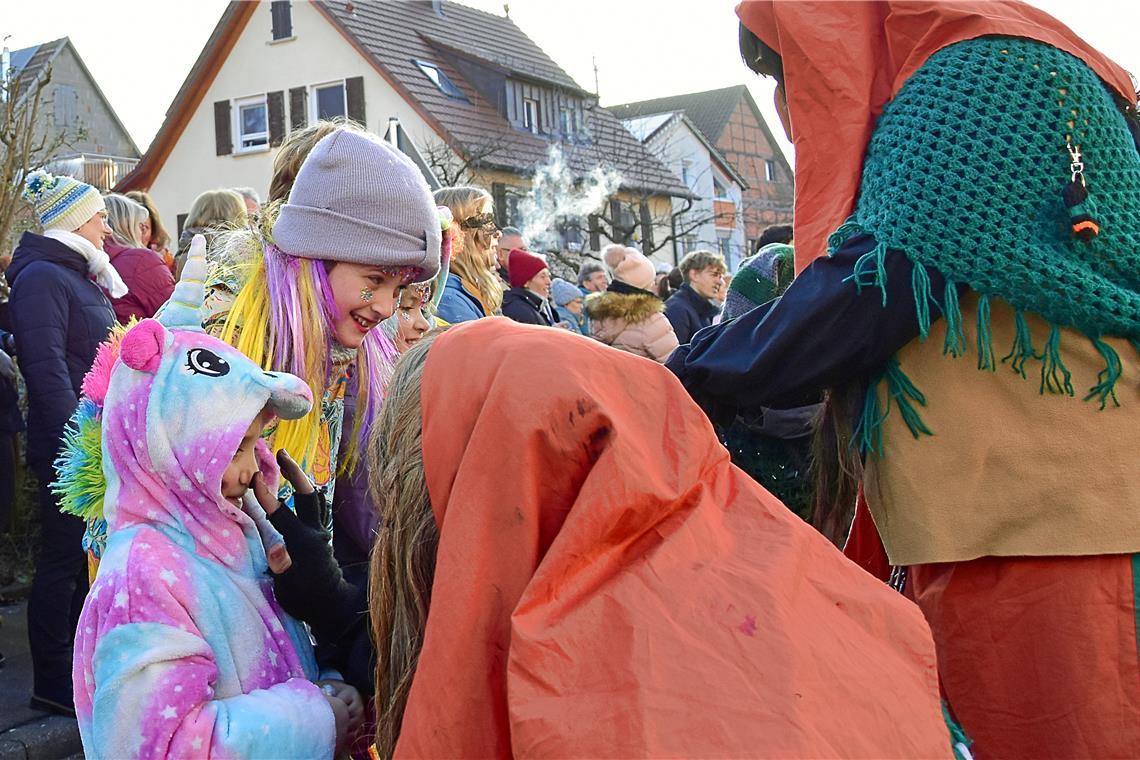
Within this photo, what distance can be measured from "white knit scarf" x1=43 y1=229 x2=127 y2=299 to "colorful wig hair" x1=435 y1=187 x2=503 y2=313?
1402 millimetres

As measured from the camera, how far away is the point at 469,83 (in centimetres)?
3116

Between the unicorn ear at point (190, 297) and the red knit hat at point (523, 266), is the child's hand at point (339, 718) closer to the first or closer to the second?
the unicorn ear at point (190, 297)

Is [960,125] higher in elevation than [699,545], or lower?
higher

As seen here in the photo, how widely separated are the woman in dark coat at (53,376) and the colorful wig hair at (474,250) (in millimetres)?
1455

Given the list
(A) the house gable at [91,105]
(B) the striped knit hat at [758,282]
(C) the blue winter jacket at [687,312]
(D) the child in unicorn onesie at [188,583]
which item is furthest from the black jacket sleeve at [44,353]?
(A) the house gable at [91,105]

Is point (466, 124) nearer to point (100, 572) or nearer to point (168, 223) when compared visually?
point (168, 223)

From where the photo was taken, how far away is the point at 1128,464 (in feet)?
7.10

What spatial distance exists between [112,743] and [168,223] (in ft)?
96.3

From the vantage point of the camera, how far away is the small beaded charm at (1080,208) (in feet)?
6.93

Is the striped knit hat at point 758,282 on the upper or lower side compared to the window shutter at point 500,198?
upper

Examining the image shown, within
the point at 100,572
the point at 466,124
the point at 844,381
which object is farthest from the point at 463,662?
the point at 466,124

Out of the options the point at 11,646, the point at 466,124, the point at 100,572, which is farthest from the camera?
the point at 466,124

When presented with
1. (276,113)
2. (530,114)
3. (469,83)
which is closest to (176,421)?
(276,113)

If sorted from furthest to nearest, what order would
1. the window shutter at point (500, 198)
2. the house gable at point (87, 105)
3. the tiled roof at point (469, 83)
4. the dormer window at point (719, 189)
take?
the house gable at point (87, 105) < the dormer window at point (719, 189) < the tiled roof at point (469, 83) < the window shutter at point (500, 198)
